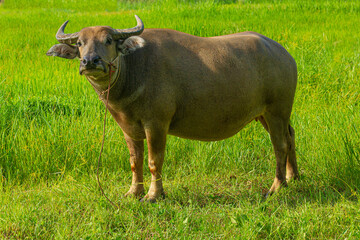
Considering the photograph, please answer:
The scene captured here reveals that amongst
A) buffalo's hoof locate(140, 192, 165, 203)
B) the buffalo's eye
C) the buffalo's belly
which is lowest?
buffalo's hoof locate(140, 192, 165, 203)

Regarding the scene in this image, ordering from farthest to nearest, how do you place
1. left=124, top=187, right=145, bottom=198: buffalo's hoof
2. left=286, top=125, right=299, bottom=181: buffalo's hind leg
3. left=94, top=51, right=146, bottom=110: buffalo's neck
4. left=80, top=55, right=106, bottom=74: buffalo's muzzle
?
left=286, top=125, right=299, bottom=181: buffalo's hind leg → left=124, top=187, right=145, bottom=198: buffalo's hoof → left=94, top=51, right=146, bottom=110: buffalo's neck → left=80, top=55, right=106, bottom=74: buffalo's muzzle

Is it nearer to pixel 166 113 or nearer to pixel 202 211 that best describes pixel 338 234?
pixel 202 211

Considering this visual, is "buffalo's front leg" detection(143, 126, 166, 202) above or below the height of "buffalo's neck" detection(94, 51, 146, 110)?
below

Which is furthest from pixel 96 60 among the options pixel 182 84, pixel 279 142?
pixel 279 142

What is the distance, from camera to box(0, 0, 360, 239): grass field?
10.8ft

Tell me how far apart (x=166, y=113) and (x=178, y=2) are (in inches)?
411

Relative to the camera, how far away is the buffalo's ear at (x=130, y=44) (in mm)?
3259

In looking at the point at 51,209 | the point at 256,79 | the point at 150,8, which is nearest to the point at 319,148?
the point at 256,79

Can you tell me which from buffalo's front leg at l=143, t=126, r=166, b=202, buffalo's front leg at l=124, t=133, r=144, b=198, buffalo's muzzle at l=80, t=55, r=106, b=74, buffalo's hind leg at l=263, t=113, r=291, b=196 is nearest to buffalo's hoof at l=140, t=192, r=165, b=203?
buffalo's front leg at l=143, t=126, r=166, b=202

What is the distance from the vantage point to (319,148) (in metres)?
4.34

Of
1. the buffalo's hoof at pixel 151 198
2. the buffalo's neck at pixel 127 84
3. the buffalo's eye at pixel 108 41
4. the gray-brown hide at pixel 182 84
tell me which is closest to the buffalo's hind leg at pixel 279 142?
the gray-brown hide at pixel 182 84

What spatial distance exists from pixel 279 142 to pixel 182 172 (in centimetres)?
96

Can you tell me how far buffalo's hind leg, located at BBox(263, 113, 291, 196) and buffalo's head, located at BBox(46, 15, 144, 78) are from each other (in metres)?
1.46

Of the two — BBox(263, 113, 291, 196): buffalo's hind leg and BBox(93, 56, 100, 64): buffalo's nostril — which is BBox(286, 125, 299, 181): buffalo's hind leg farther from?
BBox(93, 56, 100, 64): buffalo's nostril
